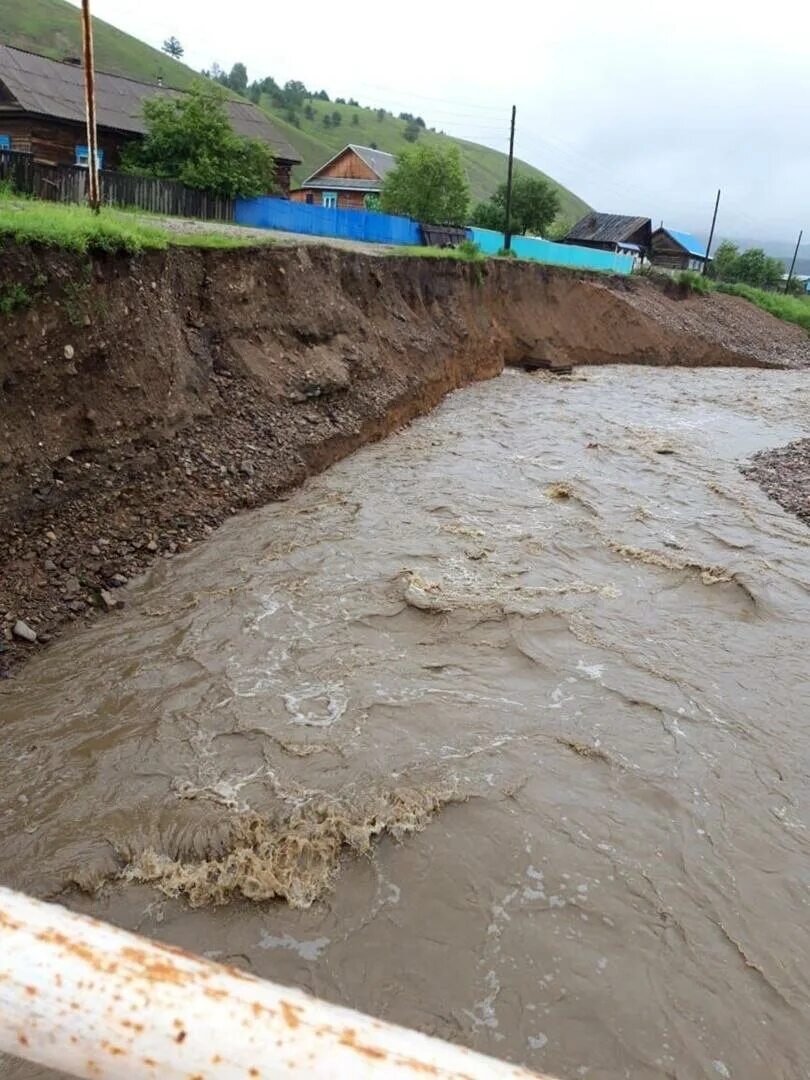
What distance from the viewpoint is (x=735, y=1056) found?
3.79 metres

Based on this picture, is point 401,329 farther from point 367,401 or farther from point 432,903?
point 432,903

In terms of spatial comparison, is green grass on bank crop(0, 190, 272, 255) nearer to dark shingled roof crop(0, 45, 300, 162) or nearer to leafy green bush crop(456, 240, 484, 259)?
leafy green bush crop(456, 240, 484, 259)

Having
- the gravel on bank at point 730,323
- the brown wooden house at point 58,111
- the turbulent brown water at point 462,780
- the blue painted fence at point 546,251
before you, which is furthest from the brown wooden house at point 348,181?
the turbulent brown water at point 462,780

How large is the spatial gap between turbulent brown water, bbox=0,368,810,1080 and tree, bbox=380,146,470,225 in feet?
118

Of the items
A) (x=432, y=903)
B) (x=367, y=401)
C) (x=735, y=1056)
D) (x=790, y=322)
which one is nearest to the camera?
(x=735, y=1056)

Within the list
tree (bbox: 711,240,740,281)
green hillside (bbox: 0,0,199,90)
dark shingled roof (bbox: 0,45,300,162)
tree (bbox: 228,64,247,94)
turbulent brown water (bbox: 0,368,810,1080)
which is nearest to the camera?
turbulent brown water (bbox: 0,368,810,1080)

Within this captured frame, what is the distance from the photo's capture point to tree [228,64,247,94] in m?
128

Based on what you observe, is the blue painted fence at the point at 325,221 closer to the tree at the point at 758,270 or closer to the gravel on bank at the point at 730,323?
the gravel on bank at the point at 730,323

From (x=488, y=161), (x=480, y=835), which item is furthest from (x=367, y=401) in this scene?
(x=488, y=161)

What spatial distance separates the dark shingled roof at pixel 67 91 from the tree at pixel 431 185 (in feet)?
32.4

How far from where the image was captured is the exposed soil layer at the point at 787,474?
12102mm

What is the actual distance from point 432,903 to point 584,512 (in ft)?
25.5

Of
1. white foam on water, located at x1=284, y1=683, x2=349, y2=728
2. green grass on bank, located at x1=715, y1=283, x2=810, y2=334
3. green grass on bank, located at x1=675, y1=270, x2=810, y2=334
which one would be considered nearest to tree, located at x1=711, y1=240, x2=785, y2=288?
green grass on bank, located at x1=675, y1=270, x2=810, y2=334

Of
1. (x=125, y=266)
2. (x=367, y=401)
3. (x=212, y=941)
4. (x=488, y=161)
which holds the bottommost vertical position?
(x=212, y=941)
